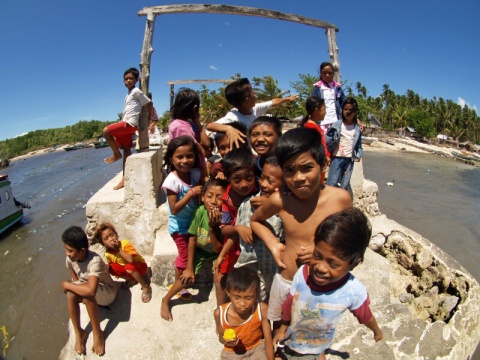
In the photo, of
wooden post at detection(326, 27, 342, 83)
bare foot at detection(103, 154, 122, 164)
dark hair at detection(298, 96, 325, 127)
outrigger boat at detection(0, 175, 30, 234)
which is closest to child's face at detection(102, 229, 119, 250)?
bare foot at detection(103, 154, 122, 164)

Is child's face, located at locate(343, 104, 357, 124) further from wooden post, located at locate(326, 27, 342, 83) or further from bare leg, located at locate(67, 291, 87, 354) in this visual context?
bare leg, located at locate(67, 291, 87, 354)

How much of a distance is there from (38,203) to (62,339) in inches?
532

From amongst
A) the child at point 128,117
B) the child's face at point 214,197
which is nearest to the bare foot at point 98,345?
the child's face at point 214,197

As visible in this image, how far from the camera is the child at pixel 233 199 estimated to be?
216 cm

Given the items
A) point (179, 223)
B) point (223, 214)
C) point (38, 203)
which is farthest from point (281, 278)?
point (38, 203)

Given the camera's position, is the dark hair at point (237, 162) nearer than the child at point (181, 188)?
Yes

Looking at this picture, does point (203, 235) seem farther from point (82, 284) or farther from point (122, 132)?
point (122, 132)

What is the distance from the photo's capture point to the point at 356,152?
383 centimetres

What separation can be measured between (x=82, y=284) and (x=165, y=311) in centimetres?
83

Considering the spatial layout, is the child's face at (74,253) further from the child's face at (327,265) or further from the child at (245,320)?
the child's face at (327,265)

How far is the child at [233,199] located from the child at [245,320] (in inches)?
11.9

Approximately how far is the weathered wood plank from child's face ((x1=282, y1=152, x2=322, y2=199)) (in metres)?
3.47

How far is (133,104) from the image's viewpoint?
383 centimetres

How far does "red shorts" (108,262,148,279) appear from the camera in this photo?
9.97 feet
